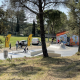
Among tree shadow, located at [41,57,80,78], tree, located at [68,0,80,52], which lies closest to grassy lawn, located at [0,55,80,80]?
tree shadow, located at [41,57,80,78]

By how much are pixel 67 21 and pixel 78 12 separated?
2.10m

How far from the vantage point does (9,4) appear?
9539 mm

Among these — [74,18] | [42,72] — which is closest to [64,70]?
[42,72]

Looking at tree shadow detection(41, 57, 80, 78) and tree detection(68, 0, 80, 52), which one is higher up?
tree detection(68, 0, 80, 52)

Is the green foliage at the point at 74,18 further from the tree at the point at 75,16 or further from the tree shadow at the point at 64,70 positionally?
the tree shadow at the point at 64,70

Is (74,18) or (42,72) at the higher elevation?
(74,18)

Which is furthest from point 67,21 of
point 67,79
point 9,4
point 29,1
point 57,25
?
point 57,25

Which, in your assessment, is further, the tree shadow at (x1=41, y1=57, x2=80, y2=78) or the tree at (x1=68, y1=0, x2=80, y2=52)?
the tree at (x1=68, y1=0, x2=80, y2=52)

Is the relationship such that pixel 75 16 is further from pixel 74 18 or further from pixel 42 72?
pixel 42 72

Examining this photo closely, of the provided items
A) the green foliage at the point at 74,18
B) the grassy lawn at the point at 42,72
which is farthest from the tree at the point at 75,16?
the grassy lawn at the point at 42,72

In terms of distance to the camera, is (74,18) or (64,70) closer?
(64,70)

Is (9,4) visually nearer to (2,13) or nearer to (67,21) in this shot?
(2,13)

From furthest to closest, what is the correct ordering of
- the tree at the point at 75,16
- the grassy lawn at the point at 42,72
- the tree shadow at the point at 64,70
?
the tree at the point at 75,16 → the tree shadow at the point at 64,70 → the grassy lawn at the point at 42,72

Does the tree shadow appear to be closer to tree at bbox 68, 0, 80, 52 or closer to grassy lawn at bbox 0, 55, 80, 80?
grassy lawn at bbox 0, 55, 80, 80
